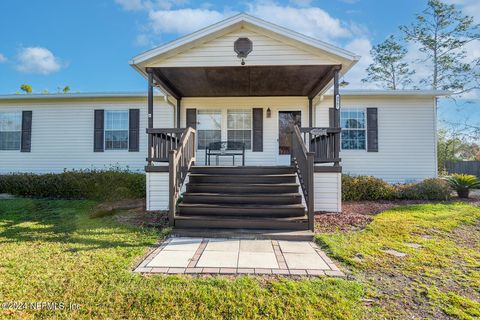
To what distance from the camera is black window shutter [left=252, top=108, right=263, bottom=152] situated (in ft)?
29.2

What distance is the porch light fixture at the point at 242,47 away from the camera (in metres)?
5.95

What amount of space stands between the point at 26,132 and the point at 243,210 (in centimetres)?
911

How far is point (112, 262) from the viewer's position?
3.23 meters

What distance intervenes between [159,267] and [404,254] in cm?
323

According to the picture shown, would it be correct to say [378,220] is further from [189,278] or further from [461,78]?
[461,78]

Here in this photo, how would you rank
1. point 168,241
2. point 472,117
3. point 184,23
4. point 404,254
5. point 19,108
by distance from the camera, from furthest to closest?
point 472,117
point 184,23
point 19,108
point 168,241
point 404,254

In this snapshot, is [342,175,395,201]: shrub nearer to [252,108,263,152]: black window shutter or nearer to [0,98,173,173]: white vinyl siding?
[252,108,263,152]: black window shutter

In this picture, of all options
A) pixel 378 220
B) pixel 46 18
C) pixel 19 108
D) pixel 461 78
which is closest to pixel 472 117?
pixel 461 78

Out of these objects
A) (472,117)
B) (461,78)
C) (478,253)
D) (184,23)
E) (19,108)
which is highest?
(184,23)

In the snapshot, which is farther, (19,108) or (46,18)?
(46,18)

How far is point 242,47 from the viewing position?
5.96 m

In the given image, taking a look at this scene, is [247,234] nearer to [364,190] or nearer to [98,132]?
[364,190]

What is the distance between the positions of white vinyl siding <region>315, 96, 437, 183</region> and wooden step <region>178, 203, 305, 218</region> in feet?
16.3

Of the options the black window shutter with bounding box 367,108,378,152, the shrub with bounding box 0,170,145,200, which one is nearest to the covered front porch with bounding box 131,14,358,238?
the shrub with bounding box 0,170,145,200
